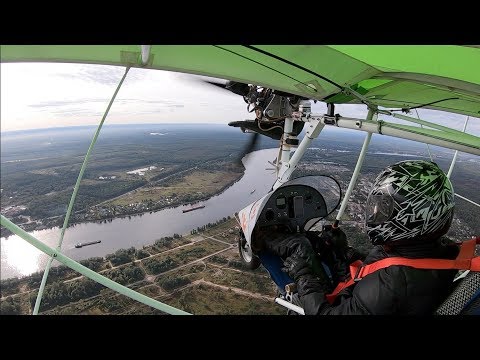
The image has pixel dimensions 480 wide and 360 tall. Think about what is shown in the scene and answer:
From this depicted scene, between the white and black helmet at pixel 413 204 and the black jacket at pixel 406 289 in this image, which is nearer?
the black jacket at pixel 406 289

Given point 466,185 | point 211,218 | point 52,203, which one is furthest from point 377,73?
point 52,203

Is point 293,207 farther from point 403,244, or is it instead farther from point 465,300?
point 465,300

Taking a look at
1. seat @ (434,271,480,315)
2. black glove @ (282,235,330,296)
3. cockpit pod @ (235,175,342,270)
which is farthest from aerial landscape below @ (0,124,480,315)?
seat @ (434,271,480,315)

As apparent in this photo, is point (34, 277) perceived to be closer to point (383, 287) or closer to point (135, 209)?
point (135, 209)

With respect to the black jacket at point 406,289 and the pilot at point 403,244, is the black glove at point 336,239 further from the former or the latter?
the black jacket at point 406,289

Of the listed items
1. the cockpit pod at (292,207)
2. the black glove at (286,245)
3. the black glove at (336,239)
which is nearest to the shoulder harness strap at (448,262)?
the black glove at (286,245)

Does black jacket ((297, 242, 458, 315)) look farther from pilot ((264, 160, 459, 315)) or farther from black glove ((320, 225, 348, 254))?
black glove ((320, 225, 348, 254))
